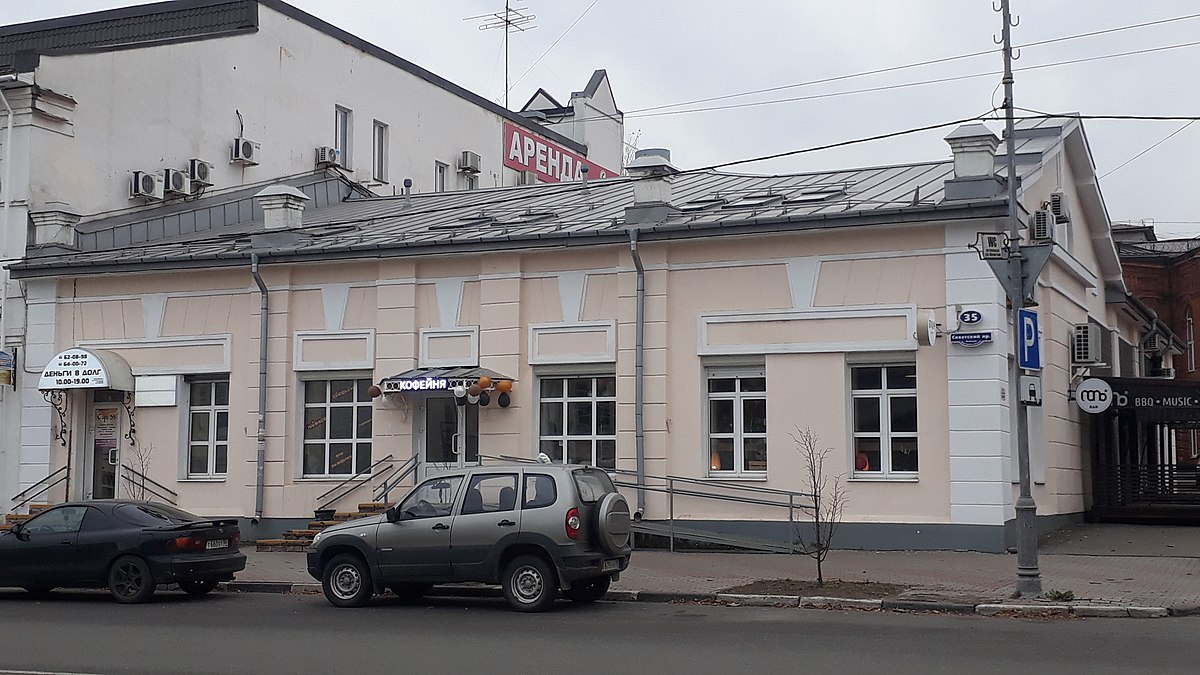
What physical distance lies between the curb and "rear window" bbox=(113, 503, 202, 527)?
175 cm

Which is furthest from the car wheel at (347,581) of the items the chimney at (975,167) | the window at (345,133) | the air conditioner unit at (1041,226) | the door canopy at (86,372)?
the window at (345,133)

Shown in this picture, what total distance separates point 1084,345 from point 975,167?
22.5ft

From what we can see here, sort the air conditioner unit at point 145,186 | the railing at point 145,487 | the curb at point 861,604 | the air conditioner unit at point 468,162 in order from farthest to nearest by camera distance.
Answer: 1. the air conditioner unit at point 468,162
2. the air conditioner unit at point 145,186
3. the railing at point 145,487
4. the curb at point 861,604

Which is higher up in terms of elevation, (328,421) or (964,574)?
(328,421)

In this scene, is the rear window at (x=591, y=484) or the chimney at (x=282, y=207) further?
the chimney at (x=282, y=207)

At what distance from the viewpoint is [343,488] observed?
2352cm

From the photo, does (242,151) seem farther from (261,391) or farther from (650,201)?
(650,201)

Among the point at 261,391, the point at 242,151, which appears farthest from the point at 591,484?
the point at 242,151

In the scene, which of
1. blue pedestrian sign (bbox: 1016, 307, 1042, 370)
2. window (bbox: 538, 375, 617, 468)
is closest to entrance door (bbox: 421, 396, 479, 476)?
window (bbox: 538, 375, 617, 468)

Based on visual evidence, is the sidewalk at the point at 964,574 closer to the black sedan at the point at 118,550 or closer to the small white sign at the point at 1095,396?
the black sedan at the point at 118,550

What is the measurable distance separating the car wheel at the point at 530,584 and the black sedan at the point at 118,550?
433 cm

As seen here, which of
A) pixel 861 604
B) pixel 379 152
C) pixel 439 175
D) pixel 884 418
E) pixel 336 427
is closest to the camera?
pixel 861 604

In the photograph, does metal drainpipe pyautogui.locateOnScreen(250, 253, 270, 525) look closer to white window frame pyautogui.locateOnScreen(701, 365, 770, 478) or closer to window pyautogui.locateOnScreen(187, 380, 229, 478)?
window pyautogui.locateOnScreen(187, 380, 229, 478)

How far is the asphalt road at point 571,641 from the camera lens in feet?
35.8
